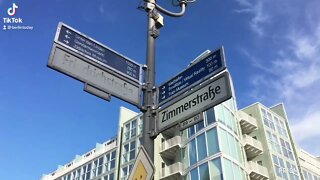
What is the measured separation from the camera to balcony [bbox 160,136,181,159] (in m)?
29.8

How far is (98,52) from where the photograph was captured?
19.0ft

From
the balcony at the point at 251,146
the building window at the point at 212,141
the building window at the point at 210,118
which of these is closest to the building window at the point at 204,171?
the building window at the point at 212,141

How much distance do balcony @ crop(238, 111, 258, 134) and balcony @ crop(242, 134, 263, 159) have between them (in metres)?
1.61

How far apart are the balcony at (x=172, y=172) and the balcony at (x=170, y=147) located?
1692 millimetres

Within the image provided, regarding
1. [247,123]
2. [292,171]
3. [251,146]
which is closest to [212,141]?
[251,146]

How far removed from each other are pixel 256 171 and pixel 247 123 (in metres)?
5.34

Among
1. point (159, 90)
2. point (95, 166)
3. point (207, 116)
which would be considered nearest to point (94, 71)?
point (159, 90)

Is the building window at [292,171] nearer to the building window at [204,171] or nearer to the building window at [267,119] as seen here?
the building window at [267,119]

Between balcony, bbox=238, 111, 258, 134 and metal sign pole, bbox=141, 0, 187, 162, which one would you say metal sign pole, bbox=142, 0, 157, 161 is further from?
balcony, bbox=238, 111, 258, 134

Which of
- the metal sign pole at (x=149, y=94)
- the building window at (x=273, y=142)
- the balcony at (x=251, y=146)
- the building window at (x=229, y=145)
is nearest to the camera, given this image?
Result: the metal sign pole at (x=149, y=94)

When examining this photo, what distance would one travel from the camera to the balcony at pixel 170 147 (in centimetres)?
2983

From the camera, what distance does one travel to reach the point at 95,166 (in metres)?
37.8

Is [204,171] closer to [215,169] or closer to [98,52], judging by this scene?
[215,169]

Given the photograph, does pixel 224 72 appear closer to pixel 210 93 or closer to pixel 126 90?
pixel 210 93
